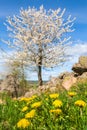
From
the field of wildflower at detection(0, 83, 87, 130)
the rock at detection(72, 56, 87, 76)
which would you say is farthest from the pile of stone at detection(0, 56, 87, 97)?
the field of wildflower at detection(0, 83, 87, 130)

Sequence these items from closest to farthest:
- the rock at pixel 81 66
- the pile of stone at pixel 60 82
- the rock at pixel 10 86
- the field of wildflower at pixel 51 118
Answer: the field of wildflower at pixel 51 118 < the pile of stone at pixel 60 82 < the rock at pixel 81 66 < the rock at pixel 10 86

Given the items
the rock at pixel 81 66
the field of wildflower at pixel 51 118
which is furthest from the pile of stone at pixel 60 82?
the field of wildflower at pixel 51 118

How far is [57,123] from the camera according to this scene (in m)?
5.38

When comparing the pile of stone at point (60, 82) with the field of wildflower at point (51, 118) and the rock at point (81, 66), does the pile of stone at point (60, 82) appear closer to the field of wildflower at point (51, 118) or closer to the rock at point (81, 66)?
the rock at point (81, 66)

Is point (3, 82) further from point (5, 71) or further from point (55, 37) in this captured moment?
point (55, 37)

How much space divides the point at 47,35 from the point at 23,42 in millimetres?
2761

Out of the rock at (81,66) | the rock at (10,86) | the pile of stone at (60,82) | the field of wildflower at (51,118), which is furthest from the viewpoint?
the rock at (10,86)

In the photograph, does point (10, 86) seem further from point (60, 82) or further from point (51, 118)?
point (51, 118)

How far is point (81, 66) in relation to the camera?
19.9 metres

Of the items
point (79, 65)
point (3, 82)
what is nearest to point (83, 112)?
point (79, 65)

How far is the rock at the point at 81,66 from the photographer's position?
19.9m

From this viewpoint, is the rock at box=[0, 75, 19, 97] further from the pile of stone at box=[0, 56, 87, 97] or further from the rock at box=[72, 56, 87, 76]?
the rock at box=[72, 56, 87, 76]

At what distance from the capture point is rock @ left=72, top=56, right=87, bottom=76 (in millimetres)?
19891

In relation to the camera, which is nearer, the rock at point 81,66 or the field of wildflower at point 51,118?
the field of wildflower at point 51,118
